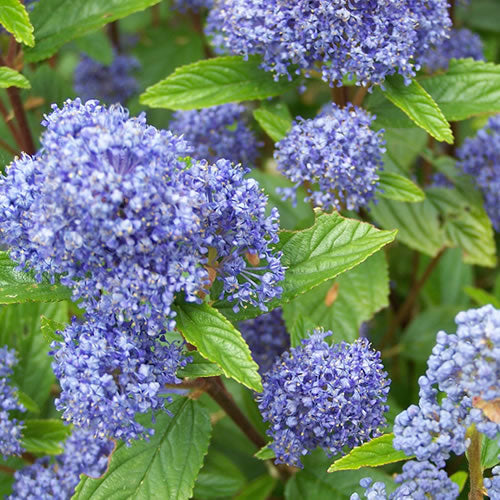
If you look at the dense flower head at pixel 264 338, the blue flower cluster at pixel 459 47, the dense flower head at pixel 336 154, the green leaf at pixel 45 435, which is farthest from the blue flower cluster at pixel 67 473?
the blue flower cluster at pixel 459 47

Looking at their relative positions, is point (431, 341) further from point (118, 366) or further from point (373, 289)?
point (118, 366)

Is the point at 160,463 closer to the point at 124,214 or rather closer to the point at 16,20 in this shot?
the point at 124,214

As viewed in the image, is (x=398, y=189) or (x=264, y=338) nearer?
(x=398, y=189)

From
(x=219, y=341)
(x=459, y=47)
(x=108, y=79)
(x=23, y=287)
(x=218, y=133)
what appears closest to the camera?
(x=219, y=341)

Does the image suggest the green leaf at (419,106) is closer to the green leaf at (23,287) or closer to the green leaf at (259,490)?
the green leaf at (23,287)

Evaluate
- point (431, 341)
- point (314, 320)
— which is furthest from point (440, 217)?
point (314, 320)

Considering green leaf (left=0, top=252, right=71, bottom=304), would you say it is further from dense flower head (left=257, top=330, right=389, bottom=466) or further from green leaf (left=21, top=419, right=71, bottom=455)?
green leaf (left=21, top=419, right=71, bottom=455)

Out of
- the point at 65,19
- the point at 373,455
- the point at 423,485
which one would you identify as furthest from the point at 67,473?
the point at 65,19
